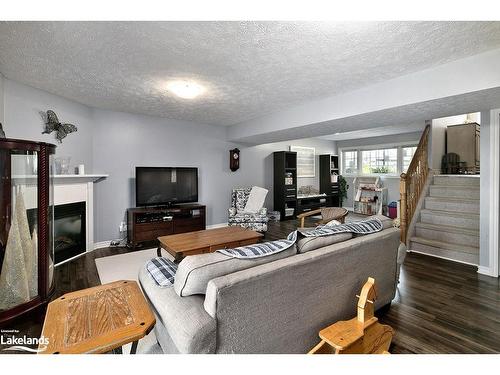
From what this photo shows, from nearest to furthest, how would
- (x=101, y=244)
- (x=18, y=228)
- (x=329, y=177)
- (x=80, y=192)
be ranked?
(x=18, y=228) < (x=80, y=192) < (x=101, y=244) < (x=329, y=177)

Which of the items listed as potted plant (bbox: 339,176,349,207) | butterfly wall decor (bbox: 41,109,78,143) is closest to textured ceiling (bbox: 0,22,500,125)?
butterfly wall decor (bbox: 41,109,78,143)

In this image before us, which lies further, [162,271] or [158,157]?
[158,157]

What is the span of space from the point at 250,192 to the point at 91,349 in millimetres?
4839

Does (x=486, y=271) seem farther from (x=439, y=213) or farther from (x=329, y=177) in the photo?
(x=329, y=177)

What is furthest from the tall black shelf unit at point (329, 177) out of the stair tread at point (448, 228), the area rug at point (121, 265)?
the area rug at point (121, 265)

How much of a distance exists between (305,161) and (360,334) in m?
6.71

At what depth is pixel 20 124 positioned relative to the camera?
120 inches

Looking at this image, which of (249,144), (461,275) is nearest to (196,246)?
(461,275)

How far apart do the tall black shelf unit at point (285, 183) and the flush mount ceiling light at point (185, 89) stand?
12.2 ft

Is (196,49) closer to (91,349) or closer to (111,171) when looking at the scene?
(91,349)

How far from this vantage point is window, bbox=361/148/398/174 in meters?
7.37

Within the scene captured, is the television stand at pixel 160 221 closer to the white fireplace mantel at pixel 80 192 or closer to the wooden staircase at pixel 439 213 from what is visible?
the white fireplace mantel at pixel 80 192

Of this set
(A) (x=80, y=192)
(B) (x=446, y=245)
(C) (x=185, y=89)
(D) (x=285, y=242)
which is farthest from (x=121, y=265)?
(B) (x=446, y=245)

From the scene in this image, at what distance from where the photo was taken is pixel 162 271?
1.51 meters
